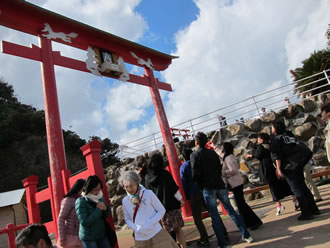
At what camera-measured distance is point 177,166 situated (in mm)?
6426

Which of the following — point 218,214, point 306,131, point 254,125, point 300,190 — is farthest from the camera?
point 254,125

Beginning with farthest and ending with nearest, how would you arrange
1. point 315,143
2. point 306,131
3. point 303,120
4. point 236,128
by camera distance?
point 236,128, point 303,120, point 306,131, point 315,143

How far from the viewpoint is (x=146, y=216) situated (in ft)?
7.21

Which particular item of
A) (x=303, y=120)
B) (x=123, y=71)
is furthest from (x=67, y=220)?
(x=303, y=120)

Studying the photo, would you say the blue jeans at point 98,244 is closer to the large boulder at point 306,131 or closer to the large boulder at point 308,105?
the large boulder at point 306,131

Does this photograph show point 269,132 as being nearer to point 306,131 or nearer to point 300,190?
point 306,131

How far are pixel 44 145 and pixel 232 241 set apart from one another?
2418 cm

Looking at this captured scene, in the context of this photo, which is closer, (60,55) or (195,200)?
(195,200)

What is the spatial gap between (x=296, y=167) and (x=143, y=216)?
2479 mm

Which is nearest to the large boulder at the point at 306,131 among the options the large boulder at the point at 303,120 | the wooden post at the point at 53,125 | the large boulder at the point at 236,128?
the large boulder at the point at 303,120

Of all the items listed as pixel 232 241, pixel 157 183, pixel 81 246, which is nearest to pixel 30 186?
pixel 81 246

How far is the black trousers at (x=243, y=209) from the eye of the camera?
12.1 feet

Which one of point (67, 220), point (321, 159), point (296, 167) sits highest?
point (67, 220)

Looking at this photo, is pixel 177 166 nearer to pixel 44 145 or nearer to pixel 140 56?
pixel 140 56
